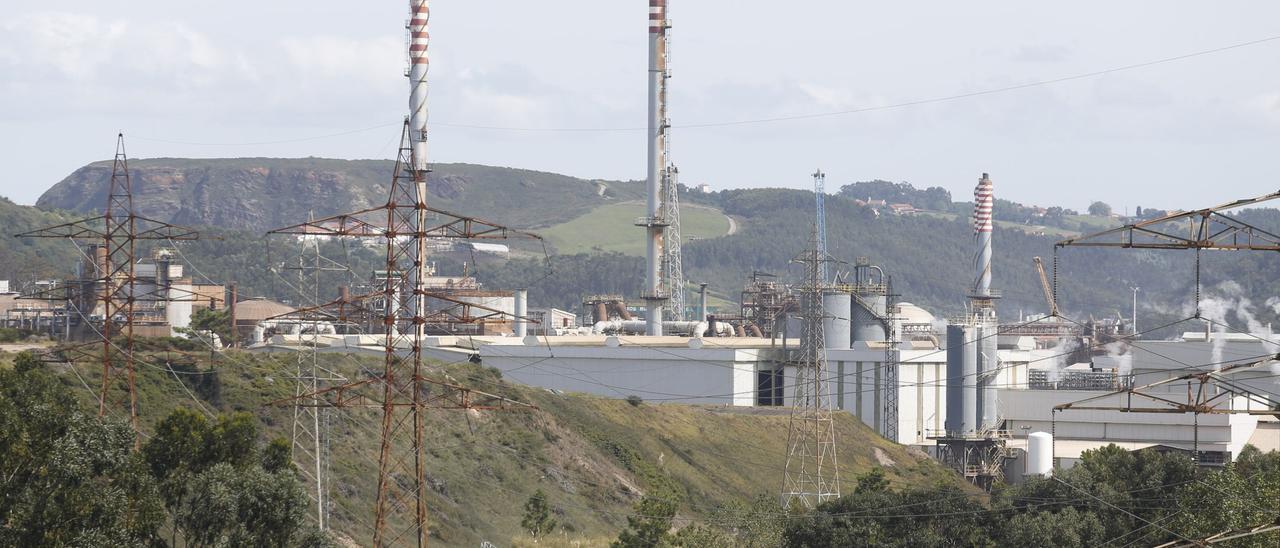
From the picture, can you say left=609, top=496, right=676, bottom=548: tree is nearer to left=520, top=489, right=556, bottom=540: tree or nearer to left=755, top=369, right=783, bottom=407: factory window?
left=520, top=489, right=556, bottom=540: tree

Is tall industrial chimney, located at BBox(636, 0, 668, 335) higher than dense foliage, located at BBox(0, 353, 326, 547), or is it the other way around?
tall industrial chimney, located at BBox(636, 0, 668, 335)

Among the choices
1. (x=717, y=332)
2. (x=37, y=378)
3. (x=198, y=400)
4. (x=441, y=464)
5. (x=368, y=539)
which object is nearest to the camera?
(x=37, y=378)

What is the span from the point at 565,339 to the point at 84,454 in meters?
68.7

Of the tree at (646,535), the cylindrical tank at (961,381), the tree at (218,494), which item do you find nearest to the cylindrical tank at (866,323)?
the cylindrical tank at (961,381)

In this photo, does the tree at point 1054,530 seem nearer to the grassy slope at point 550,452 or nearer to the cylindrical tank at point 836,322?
the grassy slope at point 550,452

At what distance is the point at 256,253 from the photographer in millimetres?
190250

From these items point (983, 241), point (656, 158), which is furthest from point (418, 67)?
point (983, 241)

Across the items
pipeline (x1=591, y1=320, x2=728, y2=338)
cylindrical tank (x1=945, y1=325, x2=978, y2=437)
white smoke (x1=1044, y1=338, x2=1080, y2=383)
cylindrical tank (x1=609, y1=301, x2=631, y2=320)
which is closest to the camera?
cylindrical tank (x1=945, y1=325, x2=978, y2=437)

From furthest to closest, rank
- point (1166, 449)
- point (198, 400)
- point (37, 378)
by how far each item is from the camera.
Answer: point (1166, 449) < point (198, 400) < point (37, 378)

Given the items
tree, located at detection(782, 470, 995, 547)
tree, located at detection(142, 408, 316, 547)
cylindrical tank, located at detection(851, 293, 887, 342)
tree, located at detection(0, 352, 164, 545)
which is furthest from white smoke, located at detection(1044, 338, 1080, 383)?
tree, located at detection(0, 352, 164, 545)

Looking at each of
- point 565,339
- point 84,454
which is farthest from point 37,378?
point 565,339

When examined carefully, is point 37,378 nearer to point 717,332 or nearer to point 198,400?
point 198,400

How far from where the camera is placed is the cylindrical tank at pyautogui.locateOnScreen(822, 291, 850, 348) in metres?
99.8

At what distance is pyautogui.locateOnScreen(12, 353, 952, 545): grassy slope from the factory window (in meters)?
6.22
